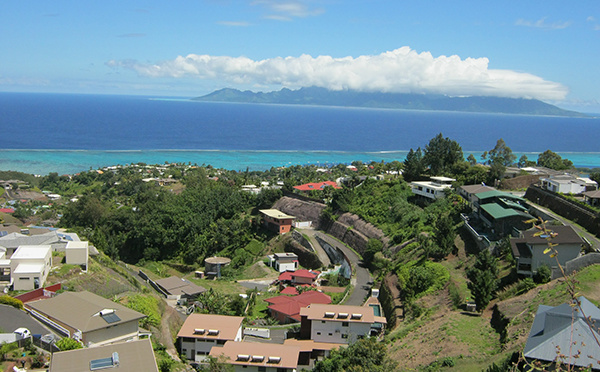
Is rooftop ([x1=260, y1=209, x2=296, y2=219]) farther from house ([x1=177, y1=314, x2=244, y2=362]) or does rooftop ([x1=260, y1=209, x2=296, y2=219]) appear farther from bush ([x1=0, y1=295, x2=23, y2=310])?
bush ([x1=0, y1=295, x2=23, y2=310])

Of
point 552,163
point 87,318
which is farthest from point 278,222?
point 552,163

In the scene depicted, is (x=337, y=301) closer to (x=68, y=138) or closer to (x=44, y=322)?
(x=44, y=322)

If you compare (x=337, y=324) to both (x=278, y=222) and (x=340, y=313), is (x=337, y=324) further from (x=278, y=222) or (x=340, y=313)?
(x=278, y=222)

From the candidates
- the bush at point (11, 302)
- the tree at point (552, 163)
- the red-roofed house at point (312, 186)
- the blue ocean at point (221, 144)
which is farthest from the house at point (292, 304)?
the blue ocean at point (221, 144)

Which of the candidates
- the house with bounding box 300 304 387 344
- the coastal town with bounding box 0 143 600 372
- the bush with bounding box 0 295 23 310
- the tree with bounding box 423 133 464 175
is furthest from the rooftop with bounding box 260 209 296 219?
the bush with bounding box 0 295 23 310

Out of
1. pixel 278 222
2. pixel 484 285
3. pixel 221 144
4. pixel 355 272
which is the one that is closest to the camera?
pixel 484 285

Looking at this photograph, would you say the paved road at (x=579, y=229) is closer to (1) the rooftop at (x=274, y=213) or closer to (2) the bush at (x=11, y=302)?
(1) the rooftop at (x=274, y=213)
